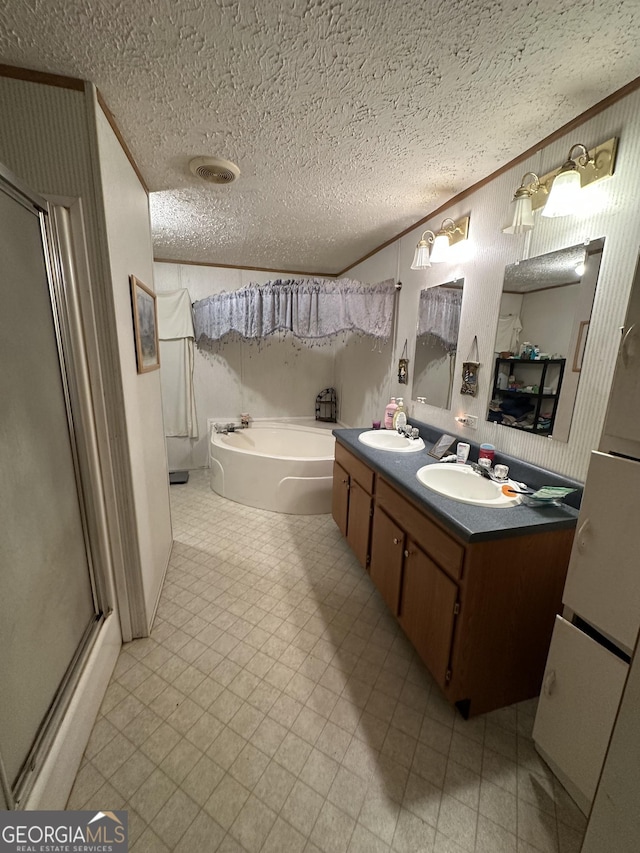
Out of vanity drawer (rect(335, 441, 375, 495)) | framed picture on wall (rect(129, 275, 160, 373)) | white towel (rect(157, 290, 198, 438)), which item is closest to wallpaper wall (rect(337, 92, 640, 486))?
vanity drawer (rect(335, 441, 375, 495))

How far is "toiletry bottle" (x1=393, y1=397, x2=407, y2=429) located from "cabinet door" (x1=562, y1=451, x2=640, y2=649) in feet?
4.44

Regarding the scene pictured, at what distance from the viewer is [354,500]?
201 cm

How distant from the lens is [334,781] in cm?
105

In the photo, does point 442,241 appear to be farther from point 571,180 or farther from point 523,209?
point 571,180

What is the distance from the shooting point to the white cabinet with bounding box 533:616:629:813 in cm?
86

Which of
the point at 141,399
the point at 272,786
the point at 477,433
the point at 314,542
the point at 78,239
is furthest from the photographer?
the point at 314,542

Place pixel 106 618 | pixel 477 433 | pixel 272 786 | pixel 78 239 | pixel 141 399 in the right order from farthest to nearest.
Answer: pixel 477 433, pixel 141 399, pixel 106 618, pixel 78 239, pixel 272 786

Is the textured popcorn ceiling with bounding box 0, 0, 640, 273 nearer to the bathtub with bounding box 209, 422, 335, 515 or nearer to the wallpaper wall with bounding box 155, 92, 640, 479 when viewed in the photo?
the wallpaper wall with bounding box 155, 92, 640, 479

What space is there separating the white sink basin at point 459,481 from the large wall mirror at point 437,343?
0.52m

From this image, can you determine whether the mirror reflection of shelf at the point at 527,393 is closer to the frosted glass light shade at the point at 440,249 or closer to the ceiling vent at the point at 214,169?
the frosted glass light shade at the point at 440,249

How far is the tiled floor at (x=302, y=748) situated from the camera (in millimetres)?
939

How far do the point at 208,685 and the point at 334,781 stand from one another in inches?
23.3

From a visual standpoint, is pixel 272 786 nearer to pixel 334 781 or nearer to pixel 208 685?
pixel 334 781

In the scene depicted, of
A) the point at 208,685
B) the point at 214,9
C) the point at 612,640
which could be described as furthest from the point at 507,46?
the point at 208,685
